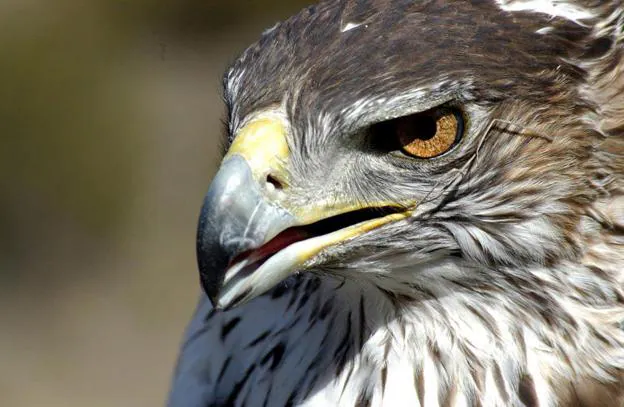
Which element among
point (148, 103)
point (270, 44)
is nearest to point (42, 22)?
point (148, 103)

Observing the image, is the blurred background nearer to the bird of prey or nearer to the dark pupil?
the bird of prey

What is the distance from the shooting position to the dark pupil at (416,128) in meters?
2.70

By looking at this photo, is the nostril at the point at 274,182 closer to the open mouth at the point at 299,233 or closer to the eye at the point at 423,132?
the open mouth at the point at 299,233

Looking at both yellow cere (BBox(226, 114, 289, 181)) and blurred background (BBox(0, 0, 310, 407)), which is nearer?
yellow cere (BBox(226, 114, 289, 181))

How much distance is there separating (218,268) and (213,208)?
129 millimetres

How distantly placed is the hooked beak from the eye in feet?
0.51

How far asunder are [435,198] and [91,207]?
528 cm

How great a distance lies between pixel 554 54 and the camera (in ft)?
9.26

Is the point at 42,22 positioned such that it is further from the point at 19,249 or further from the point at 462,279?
the point at 462,279

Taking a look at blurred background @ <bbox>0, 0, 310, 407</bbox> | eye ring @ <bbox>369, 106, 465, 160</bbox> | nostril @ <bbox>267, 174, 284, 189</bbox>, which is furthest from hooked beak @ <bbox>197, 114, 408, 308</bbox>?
blurred background @ <bbox>0, 0, 310, 407</bbox>

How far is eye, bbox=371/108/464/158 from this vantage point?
8.86ft

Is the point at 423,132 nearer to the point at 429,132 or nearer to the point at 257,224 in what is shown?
the point at 429,132

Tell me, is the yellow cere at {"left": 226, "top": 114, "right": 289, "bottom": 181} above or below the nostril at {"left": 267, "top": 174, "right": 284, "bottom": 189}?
above

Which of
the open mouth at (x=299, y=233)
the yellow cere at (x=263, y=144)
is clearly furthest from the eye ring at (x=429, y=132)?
the yellow cere at (x=263, y=144)
